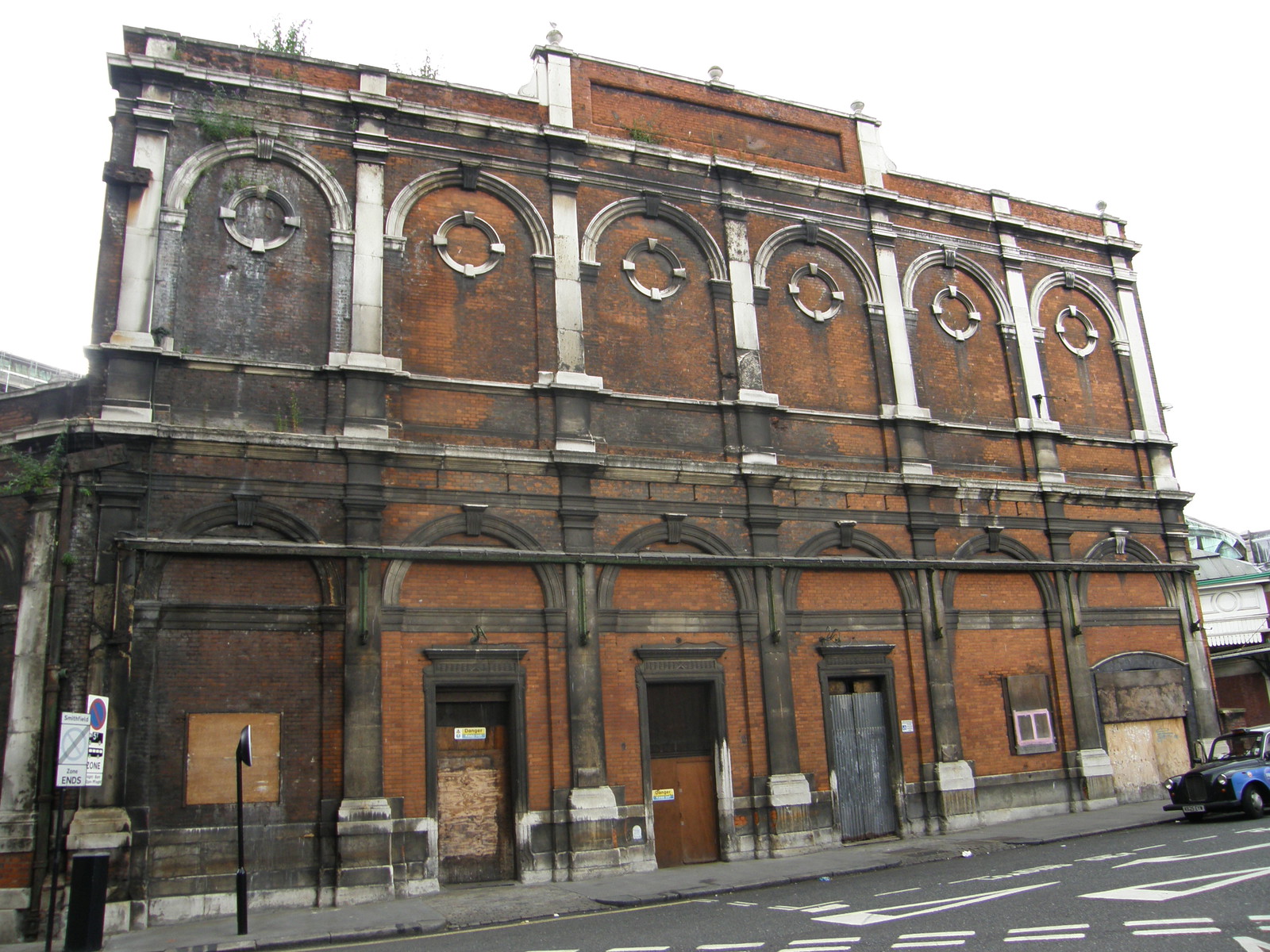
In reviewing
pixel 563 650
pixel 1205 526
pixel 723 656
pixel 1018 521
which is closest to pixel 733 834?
pixel 723 656

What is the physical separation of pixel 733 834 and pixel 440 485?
7454mm

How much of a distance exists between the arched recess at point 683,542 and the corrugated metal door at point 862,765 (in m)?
2.50

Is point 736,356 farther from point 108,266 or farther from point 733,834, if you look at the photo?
point 108,266

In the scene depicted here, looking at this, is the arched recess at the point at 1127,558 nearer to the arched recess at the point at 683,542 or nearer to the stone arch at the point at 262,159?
the arched recess at the point at 683,542

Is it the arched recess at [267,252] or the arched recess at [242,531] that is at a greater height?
the arched recess at [267,252]

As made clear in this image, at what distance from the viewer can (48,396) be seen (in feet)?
48.0

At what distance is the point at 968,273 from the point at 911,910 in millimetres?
15228

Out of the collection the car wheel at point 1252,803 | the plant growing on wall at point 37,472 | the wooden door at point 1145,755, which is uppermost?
the plant growing on wall at point 37,472

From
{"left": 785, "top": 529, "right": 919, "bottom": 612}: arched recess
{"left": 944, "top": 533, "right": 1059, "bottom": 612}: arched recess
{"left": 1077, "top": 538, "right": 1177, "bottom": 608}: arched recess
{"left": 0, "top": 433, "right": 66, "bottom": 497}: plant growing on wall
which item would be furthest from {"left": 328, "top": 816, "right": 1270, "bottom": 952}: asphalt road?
{"left": 0, "top": 433, "right": 66, "bottom": 497}: plant growing on wall

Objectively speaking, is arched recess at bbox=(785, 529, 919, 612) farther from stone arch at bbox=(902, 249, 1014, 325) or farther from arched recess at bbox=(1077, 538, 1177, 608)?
stone arch at bbox=(902, 249, 1014, 325)

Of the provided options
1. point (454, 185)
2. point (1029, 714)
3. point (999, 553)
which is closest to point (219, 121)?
point (454, 185)

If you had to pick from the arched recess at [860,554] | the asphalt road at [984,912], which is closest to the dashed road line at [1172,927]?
the asphalt road at [984,912]

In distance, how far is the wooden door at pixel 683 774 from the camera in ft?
52.7

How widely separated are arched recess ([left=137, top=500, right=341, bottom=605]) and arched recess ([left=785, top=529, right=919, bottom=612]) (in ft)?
26.1
